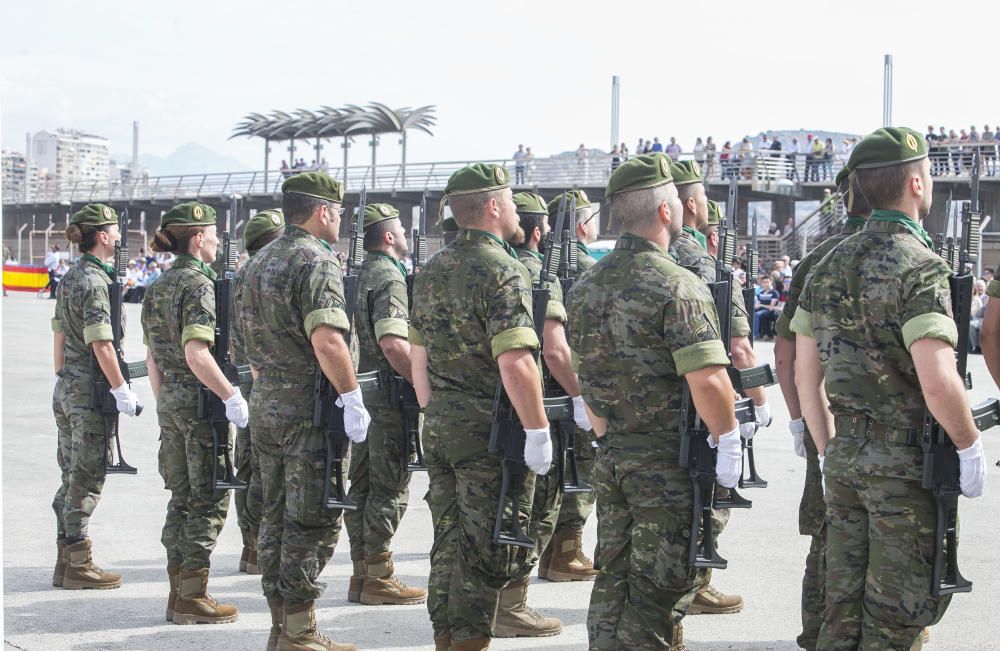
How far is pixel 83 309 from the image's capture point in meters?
6.44

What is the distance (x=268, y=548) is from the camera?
5.19 metres

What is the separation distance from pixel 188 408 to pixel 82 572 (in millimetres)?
1247

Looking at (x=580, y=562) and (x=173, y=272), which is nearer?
(x=173, y=272)

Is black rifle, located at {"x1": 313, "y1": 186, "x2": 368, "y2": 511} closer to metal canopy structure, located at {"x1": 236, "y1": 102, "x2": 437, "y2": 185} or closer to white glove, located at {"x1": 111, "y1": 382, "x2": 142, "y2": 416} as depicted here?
white glove, located at {"x1": 111, "y1": 382, "x2": 142, "y2": 416}

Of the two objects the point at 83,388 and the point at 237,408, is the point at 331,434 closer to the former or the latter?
the point at 237,408

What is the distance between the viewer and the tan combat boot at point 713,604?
593cm

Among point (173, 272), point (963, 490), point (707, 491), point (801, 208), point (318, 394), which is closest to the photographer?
point (963, 490)

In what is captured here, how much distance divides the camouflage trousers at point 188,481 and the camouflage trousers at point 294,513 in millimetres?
786

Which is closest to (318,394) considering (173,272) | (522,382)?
(522,382)

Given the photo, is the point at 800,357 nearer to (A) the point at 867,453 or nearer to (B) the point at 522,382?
(A) the point at 867,453

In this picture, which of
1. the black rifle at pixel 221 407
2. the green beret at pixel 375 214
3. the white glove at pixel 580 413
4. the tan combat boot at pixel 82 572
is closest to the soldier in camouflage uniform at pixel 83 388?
the tan combat boot at pixel 82 572

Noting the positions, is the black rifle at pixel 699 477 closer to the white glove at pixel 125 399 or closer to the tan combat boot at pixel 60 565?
the white glove at pixel 125 399

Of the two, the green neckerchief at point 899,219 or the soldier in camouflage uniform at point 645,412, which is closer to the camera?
the green neckerchief at point 899,219

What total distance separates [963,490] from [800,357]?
816 millimetres
